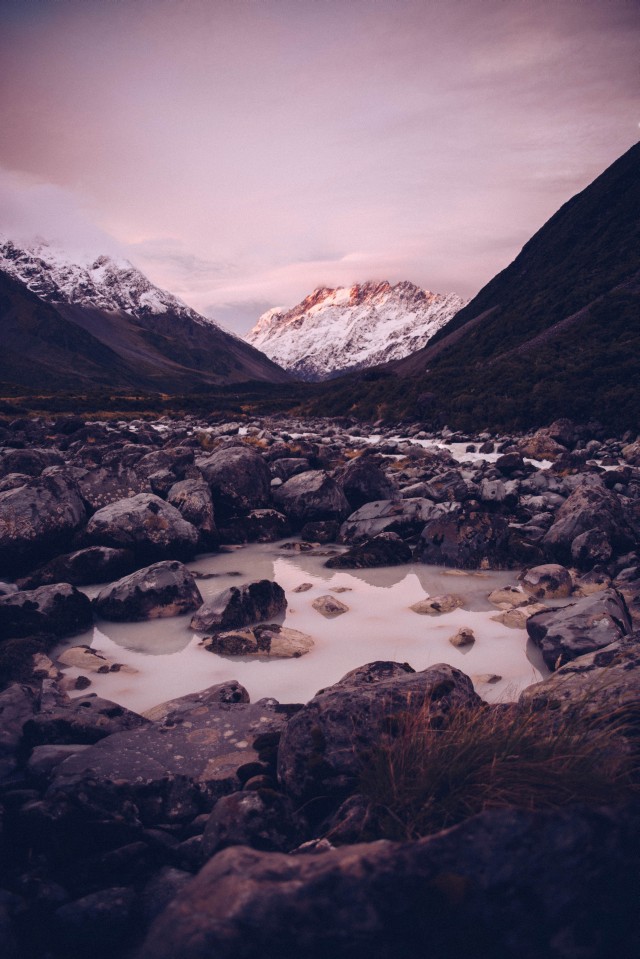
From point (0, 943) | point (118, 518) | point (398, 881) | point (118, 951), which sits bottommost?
point (118, 951)

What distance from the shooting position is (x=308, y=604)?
8344mm

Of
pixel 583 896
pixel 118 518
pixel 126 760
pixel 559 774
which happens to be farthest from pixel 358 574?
pixel 583 896

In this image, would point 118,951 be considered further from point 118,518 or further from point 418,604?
point 118,518

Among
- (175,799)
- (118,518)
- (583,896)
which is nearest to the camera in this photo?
(583,896)

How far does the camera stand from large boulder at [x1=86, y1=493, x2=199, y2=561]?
9578 millimetres

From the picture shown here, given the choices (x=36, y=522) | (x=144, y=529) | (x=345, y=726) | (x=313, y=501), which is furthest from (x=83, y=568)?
(x=345, y=726)

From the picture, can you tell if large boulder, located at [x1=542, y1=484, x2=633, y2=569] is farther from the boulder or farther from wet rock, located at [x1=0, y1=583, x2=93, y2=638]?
wet rock, located at [x1=0, y1=583, x2=93, y2=638]

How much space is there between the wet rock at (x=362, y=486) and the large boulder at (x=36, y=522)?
253 inches

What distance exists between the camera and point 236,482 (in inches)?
513

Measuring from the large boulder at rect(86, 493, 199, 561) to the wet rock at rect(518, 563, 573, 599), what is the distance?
20.8 ft

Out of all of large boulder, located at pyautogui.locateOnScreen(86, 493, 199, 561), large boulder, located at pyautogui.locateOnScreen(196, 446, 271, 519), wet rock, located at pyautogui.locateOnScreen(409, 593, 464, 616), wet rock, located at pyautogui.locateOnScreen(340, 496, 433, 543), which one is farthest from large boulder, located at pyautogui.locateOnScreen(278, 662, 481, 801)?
large boulder, located at pyautogui.locateOnScreen(196, 446, 271, 519)

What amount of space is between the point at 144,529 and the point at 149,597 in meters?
2.34

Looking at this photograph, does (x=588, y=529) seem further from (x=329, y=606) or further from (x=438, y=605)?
(x=329, y=606)

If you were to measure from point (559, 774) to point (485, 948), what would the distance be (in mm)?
1037
